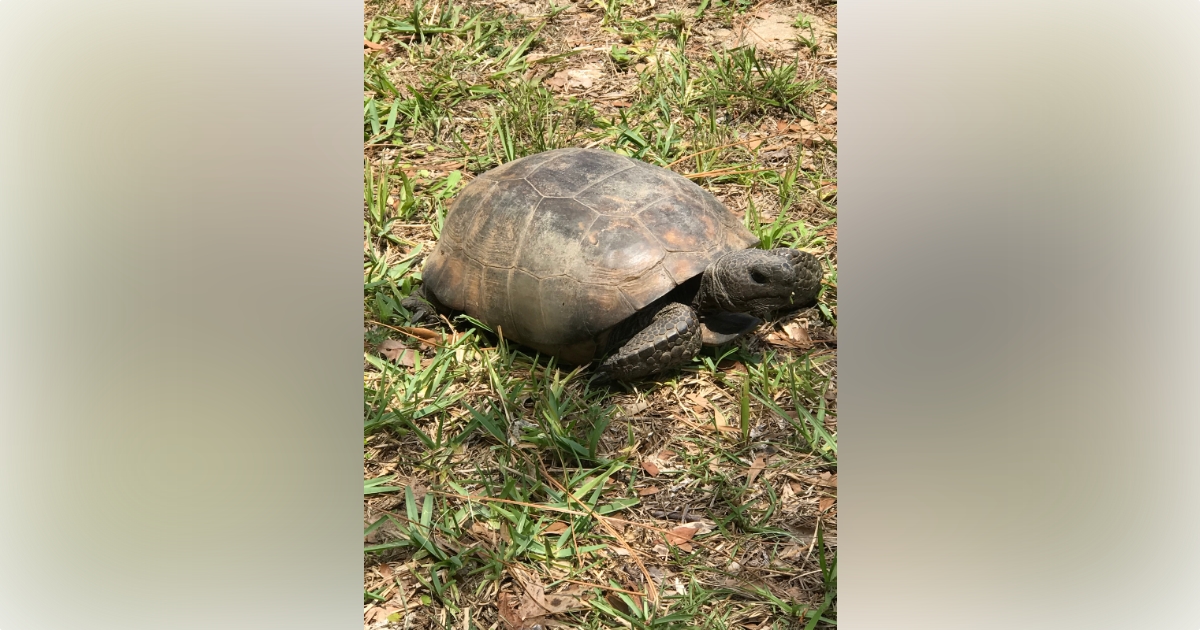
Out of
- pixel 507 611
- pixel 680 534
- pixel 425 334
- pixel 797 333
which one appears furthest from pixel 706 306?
pixel 507 611

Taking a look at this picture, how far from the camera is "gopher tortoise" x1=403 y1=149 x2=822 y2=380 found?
317 centimetres

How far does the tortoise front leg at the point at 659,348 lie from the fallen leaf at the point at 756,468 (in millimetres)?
463

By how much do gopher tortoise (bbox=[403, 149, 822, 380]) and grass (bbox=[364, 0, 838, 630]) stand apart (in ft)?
0.47

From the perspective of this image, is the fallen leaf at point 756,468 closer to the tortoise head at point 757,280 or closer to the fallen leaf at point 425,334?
the tortoise head at point 757,280

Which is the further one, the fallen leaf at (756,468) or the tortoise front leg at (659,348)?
the tortoise front leg at (659,348)

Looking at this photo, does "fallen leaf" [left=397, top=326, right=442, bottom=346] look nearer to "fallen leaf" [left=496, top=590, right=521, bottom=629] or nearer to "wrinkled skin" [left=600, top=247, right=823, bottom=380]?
"wrinkled skin" [left=600, top=247, right=823, bottom=380]

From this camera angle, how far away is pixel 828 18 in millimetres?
5395

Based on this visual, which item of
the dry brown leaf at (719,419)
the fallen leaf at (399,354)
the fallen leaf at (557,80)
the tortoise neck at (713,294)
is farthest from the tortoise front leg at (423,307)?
the fallen leaf at (557,80)

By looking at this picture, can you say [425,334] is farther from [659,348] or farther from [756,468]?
[756,468]

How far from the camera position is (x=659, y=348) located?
3.12 metres

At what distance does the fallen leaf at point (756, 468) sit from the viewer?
289 cm

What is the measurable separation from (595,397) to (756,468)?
640 mm
